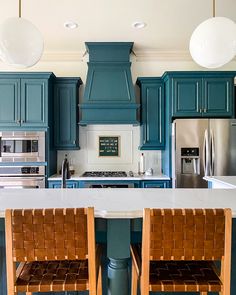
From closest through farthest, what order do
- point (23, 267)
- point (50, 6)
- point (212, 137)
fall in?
1. point (23, 267)
2. point (50, 6)
3. point (212, 137)

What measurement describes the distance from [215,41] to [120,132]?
8.98 ft

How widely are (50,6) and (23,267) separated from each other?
2665 mm

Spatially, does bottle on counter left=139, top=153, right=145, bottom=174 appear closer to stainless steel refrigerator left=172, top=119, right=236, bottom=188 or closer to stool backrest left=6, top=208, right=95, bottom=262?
stainless steel refrigerator left=172, top=119, right=236, bottom=188

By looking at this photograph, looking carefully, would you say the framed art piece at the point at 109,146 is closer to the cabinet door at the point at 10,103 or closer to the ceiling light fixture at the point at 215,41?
the cabinet door at the point at 10,103

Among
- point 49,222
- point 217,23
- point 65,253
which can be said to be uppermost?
point 217,23

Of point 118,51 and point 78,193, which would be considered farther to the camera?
point 118,51

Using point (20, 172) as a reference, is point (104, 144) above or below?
above

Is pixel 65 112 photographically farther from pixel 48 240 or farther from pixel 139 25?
pixel 48 240

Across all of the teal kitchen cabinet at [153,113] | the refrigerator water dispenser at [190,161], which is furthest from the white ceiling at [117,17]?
the refrigerator water dispenser at [190,161]

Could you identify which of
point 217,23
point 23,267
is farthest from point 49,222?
point 217,23

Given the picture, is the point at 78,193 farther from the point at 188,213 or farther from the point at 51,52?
the point at 51,52

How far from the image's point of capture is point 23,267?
4.40 ft

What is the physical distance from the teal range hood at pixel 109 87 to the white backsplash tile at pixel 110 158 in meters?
0.47

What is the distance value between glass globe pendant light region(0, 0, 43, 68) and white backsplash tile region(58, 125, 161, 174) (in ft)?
8.39
